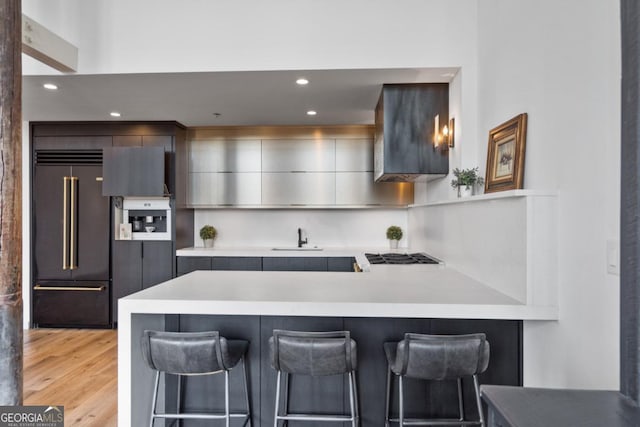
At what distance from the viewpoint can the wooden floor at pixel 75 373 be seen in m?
2.60

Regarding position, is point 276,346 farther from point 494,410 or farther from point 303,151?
point 303,151

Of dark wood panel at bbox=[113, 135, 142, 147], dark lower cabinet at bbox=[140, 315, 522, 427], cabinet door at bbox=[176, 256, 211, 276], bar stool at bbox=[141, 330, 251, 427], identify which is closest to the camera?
bar stool at bbox=[141, 330, 251, 427]

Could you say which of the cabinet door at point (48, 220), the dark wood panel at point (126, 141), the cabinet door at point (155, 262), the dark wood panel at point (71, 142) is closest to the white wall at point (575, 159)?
the cabinet door at point (155, 262)

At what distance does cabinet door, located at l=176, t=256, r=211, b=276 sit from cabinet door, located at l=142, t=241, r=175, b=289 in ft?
0.30

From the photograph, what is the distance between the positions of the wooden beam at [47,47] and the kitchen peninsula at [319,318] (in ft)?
5.98

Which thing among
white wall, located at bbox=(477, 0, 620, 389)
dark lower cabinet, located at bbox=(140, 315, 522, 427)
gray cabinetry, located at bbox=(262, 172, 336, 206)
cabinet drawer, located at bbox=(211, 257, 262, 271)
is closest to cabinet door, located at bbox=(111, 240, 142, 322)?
cabinet drawer, located at bbox=(211, 257, 262, 271)

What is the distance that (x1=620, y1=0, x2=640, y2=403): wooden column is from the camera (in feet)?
3.22

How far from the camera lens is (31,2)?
2852 mm

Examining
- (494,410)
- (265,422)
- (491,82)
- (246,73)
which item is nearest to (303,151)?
(246,73)

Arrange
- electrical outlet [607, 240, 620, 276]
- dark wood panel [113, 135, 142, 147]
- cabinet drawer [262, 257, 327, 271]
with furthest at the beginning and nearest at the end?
dark wood panel [113, 135, 142, 147] < cabinet drawer [262, 257, 327, 271] < electrical outlet [607, 240, 620, 276]

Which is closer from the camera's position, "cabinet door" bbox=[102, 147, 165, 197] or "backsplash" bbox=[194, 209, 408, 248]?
"cabinet door" bbox=[102, 147, 165, 197]

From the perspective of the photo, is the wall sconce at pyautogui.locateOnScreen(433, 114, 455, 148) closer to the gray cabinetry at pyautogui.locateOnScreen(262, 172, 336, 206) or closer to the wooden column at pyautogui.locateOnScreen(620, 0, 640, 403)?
the gray cabinetry at pyautogui.locateOnScreen(262, 172, 336, 206)

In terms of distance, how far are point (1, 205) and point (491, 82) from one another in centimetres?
278

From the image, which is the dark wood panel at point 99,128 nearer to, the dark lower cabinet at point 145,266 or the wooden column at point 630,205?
the dark lower cabinet at point 145,266
